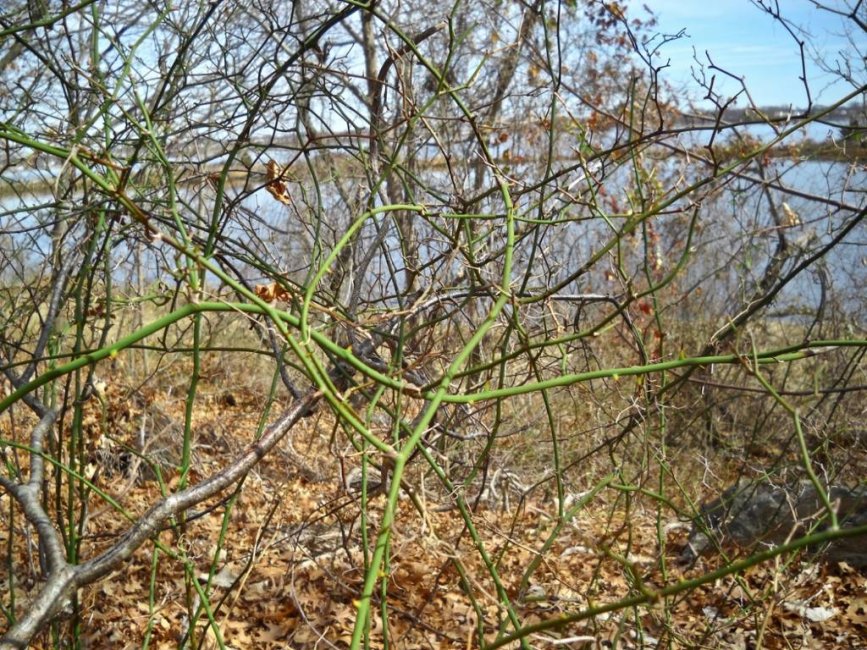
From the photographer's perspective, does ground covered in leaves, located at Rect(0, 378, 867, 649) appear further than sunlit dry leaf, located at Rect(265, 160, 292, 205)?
Yes

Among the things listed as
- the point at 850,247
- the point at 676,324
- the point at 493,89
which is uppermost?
the point at 493,89

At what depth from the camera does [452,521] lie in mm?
5391

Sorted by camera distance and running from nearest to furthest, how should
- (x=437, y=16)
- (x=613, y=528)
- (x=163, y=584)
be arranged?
(x=163, y=584), (x=613, y=528), (x=437, y=16)

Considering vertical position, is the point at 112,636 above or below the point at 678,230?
below

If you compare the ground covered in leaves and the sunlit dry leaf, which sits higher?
the sunlit dry leaf

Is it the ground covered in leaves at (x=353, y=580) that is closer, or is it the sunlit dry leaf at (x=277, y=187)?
the sunlit dry leaf at (x=277, y=187)

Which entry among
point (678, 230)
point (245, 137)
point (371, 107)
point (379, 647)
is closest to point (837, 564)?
point (379, 647)

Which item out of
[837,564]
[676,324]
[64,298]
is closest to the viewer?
[64,298]

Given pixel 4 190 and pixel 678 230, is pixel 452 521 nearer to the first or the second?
pixel 4 190

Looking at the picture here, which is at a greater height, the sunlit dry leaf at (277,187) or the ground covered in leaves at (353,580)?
the sunlit dry leaf at (277,187)

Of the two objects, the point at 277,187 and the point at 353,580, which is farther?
the point at 353,580

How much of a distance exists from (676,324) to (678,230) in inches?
80.6

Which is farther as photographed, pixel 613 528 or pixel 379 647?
pixel 613 528

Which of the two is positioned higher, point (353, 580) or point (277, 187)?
point (277, 187)
